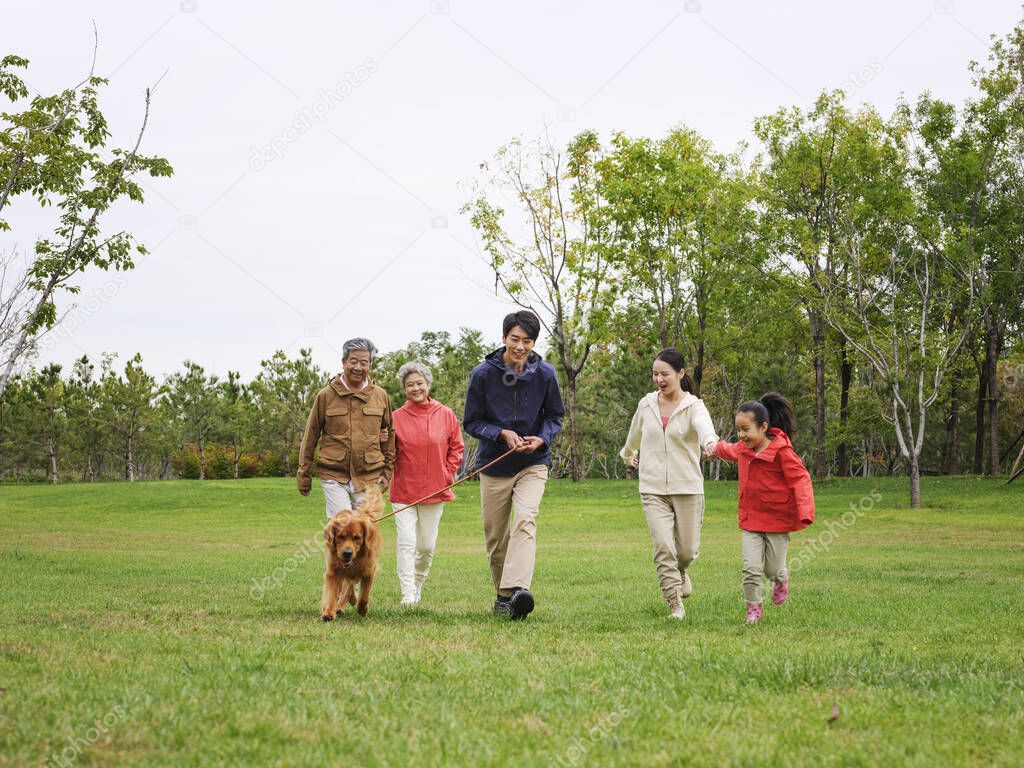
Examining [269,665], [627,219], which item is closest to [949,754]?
[269,665]

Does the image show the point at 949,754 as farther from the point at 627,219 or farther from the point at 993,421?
the point at 993,421

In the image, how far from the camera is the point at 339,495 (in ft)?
30.9

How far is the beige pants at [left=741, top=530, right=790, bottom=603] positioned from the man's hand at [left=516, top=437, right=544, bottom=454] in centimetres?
211

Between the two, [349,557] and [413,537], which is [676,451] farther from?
[349,557]

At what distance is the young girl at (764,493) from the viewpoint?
868 centimetres

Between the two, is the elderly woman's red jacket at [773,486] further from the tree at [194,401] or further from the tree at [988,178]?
the tree at [194,401]

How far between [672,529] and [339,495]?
322 centimetres

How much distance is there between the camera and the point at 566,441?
6862cm

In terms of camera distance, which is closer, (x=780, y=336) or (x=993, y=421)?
(x=993, y=421)

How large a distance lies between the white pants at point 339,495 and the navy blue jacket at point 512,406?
53.0 inches

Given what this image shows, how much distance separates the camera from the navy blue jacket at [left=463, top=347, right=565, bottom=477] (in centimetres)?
883

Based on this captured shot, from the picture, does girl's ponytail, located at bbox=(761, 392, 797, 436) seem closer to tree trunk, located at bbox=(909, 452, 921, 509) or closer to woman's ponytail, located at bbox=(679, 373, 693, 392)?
woman's ponytail, located at bbox=(679, 373, 693, 392)

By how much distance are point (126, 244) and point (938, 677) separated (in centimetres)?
1408

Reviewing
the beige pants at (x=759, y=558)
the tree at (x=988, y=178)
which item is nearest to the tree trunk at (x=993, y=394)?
the tree at (x=988, y=178)
